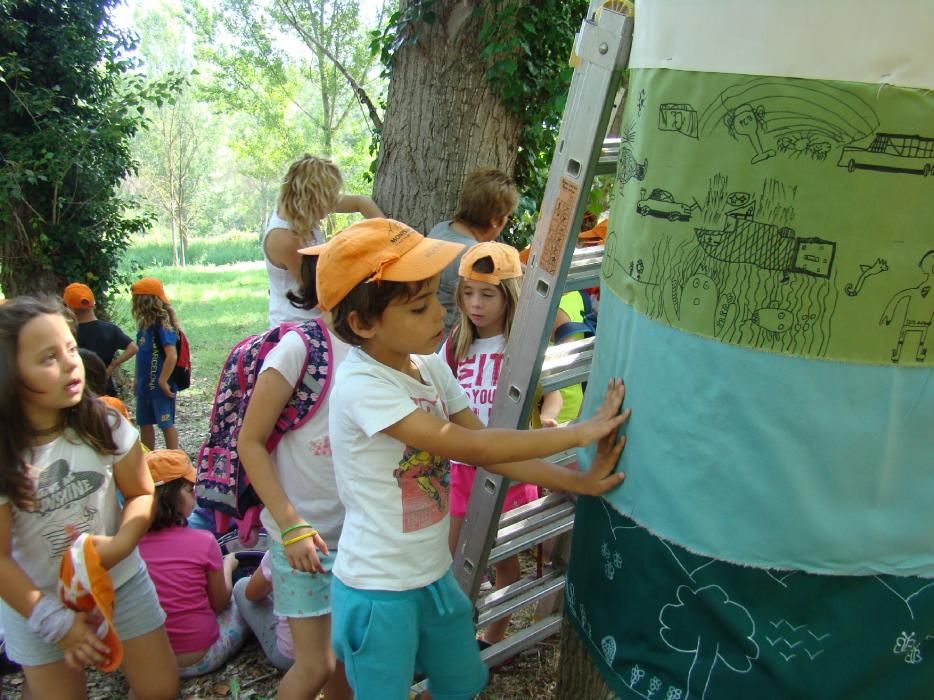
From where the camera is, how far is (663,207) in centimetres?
142

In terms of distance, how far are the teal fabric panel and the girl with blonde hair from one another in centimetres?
217

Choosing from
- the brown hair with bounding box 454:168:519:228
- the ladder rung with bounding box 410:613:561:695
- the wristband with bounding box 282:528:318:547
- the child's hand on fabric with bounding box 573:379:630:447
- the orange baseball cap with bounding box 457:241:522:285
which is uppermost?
the brown hair with bounding box 454:168:519:228

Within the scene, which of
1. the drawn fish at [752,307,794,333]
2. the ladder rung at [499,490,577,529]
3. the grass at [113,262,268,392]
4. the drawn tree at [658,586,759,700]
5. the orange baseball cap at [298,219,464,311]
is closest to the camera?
the drawn fish at [752,307,794,333]

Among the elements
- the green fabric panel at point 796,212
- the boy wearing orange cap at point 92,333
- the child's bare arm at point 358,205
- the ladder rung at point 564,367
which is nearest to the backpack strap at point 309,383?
the ladder rung at point 564,367

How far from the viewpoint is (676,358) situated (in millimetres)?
1422

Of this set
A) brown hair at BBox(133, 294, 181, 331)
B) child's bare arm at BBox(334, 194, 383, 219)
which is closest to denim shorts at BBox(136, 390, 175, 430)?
brown hair at BBox(133, 294, 181, 331)

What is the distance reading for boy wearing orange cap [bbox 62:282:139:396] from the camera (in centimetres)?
592

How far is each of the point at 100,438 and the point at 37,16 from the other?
7.38 meters

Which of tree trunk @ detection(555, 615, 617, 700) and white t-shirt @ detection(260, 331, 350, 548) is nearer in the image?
tree trunk @ detection(555, 615, 617, 700)

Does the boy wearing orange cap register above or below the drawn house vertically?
below

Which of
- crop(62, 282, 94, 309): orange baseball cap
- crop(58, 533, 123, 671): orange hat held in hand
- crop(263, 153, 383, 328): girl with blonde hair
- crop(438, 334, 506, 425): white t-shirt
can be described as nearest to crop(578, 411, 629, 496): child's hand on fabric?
crop(438, 334, 506, 425): white t-shirt

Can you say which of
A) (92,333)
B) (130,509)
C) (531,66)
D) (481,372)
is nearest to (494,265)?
(481,372)

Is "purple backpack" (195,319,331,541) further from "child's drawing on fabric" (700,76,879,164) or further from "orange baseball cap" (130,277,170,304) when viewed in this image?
"orange baseball cap" (130,277,170,304)

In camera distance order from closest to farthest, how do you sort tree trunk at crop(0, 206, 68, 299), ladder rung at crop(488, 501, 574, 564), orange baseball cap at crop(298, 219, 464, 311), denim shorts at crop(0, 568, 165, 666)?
orange baseball cap at crop(298, 219, 464, 311)
denim shorts at crop(0, 568, 165, 666)
ladder rung at crop(488, 501, 574, 564)
tree trunk at crop(0, 206, 68, 299)
